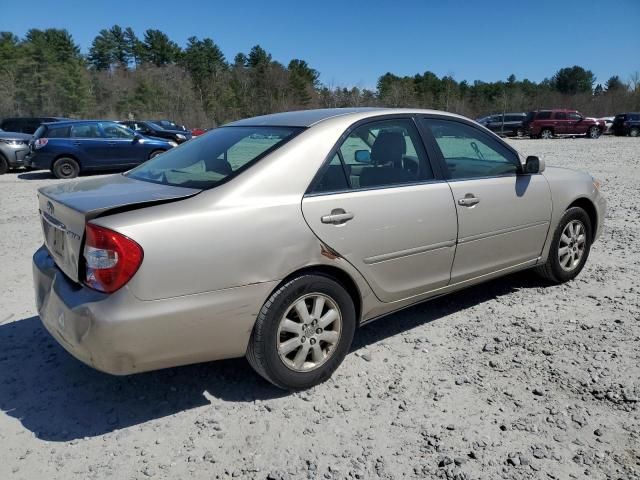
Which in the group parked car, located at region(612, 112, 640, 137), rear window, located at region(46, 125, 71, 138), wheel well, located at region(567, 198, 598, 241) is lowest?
wheel well, located at region(567, 198, 598, 241)

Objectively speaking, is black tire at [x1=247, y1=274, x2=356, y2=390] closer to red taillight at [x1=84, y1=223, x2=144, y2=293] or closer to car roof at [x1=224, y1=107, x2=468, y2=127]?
red taillight at [x1=84, y1=223, x2=144, y2=293]

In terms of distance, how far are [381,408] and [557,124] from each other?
113ft

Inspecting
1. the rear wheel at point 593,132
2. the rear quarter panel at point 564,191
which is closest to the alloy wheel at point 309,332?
the rear quarter panel at point 564,191

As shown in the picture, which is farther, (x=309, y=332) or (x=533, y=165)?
(x=533, y=165)

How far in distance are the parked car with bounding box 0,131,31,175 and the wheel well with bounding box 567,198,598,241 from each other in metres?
15.8

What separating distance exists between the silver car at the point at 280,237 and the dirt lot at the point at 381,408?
0.35 meters

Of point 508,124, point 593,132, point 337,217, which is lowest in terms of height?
point 337,217

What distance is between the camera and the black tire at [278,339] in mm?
2805

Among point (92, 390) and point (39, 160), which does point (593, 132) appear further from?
point (92, 390)

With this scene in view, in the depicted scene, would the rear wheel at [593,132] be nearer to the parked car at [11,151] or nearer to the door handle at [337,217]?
the parked car at [11,151]

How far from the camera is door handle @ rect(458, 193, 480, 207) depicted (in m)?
3.64

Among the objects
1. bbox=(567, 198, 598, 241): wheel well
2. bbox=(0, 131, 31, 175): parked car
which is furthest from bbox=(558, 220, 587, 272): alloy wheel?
bbox=(0, 131, 31, 175): parked car

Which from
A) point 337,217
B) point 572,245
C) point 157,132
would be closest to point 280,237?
point 337,217

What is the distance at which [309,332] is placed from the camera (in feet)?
9.86
